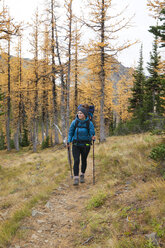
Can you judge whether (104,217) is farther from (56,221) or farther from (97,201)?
(56,221)

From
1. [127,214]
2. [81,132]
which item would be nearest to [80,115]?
[81,132]

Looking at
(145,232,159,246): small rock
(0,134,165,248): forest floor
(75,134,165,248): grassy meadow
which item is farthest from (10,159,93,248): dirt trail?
(145,232,159,246): small rock

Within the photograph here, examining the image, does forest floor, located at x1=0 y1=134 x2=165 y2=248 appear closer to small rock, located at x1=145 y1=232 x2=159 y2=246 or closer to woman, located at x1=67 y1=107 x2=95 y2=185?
small rock, located at x1=145 y1=232 x2=159 y2=246

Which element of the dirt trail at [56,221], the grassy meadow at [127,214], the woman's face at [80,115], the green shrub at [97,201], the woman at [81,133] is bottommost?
the dirt trail at [56,221]

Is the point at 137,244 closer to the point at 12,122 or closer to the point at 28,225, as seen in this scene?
the point at 28,225

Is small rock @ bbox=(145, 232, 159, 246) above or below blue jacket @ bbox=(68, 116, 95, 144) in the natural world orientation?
below

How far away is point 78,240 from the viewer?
9.85ft

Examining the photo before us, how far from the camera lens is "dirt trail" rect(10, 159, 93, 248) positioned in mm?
3045

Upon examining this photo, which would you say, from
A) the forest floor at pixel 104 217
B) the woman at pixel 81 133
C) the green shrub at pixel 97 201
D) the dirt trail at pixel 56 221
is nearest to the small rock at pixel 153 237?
the forest floor at pixel 104 217

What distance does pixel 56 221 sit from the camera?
3.75 meters

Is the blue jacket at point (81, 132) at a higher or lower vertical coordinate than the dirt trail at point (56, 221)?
higher

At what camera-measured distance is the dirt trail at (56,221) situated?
3045 mm

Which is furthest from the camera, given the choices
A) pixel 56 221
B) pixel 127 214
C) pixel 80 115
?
pixel 80 115

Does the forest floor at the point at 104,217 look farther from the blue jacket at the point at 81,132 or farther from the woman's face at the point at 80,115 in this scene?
the woman's face at the point at 80,115
